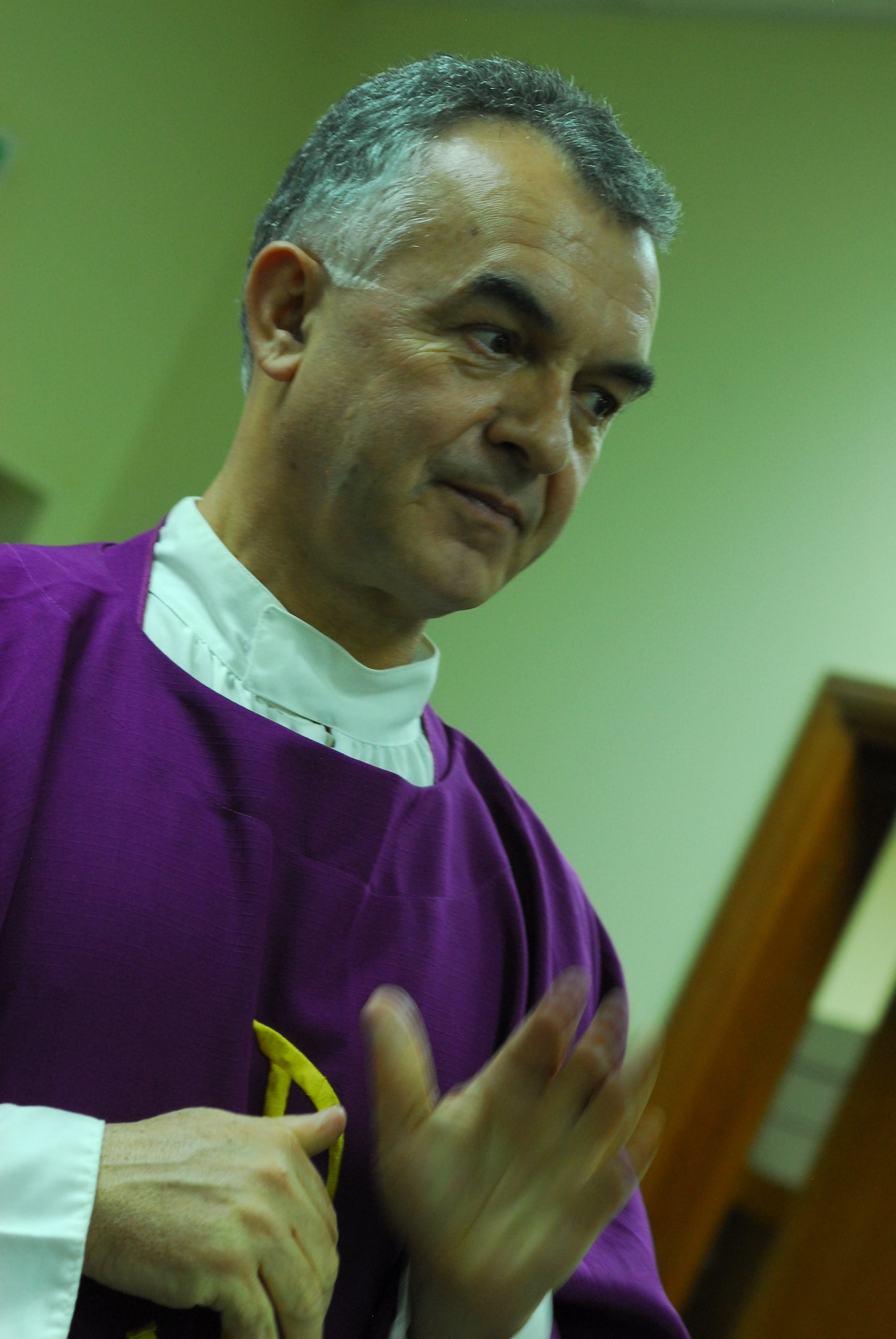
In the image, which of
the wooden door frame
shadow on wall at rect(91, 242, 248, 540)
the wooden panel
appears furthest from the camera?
the wooden panel

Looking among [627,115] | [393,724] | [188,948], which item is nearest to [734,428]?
[627,115]

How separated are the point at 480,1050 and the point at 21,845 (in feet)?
1.38

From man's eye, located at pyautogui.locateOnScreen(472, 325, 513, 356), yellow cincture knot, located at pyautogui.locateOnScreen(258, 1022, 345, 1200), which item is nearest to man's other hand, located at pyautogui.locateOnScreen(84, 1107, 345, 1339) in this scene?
yellow cincture knot, located at pyautogui.locateOnScreen(258, 1022, 345, 1200)

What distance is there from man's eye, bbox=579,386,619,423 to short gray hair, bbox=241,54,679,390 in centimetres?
16

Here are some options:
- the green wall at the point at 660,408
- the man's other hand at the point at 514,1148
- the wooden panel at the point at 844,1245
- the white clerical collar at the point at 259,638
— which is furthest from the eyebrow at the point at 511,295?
the wooden panel at the point at 844,1245

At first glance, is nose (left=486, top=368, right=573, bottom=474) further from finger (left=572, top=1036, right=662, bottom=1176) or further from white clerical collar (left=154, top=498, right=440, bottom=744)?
finger (left=572, top=1036, right=662, bottom=1176)

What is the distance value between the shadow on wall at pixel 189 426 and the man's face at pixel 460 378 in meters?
1.43

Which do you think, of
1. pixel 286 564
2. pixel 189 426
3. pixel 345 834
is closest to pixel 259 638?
pixel 286 564

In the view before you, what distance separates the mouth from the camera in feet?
3.54

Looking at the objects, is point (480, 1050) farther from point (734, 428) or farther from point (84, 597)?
point (734, 428)

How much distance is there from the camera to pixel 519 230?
3.56 ft

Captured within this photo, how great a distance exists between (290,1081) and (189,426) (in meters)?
1.83

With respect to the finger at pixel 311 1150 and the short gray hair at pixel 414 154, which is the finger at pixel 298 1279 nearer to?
the finger at pixel 311 1150

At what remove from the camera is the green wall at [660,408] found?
2.18 meters
